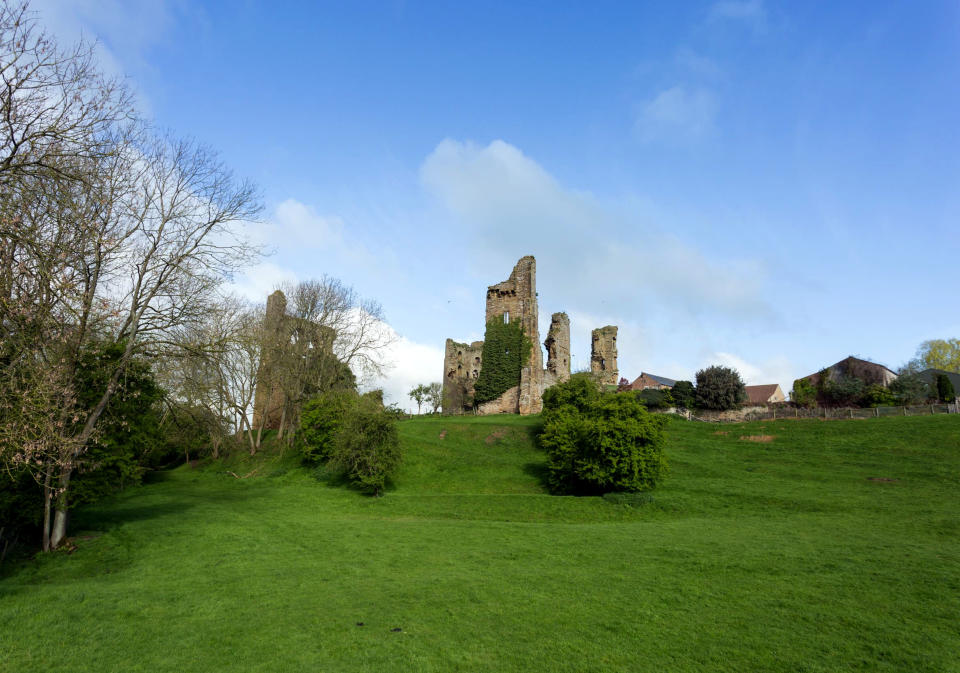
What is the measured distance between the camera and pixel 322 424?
102 ft

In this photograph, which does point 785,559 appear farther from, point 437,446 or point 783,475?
point 437,446

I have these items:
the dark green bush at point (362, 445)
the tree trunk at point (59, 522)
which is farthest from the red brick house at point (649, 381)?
the tree trunk at point (59, 522)

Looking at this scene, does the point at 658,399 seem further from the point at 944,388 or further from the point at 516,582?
the point at 516,582

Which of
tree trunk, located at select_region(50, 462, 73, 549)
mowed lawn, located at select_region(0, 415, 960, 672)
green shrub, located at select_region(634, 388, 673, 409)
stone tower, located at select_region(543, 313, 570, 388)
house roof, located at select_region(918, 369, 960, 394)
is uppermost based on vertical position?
stone tower, located at select_region(543, 313, 570, 388)

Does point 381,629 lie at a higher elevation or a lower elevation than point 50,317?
Answer: lower

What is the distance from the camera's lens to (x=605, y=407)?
84.2ft

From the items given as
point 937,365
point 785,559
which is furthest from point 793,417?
point 937,365

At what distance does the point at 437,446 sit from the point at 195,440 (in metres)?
16.8

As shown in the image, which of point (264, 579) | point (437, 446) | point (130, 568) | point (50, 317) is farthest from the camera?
point (437, 446)

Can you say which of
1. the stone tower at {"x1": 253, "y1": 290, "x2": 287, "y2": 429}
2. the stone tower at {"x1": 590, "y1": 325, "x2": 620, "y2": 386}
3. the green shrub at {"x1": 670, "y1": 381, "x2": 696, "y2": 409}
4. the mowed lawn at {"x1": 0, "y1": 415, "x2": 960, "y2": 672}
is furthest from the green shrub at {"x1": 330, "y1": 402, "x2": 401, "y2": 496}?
the stone tower at {"x1": 590, "y1": 325, "x2": 620, "y2": 386}

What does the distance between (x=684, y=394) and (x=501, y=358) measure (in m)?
16.4

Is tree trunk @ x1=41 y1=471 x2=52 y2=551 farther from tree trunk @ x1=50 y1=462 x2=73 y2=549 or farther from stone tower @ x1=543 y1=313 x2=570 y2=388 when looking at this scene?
stone tower @ x1=543 y1=313 x2=570 y2=388

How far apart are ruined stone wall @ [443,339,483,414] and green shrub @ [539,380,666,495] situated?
1103 inches

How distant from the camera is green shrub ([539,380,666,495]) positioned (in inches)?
917
